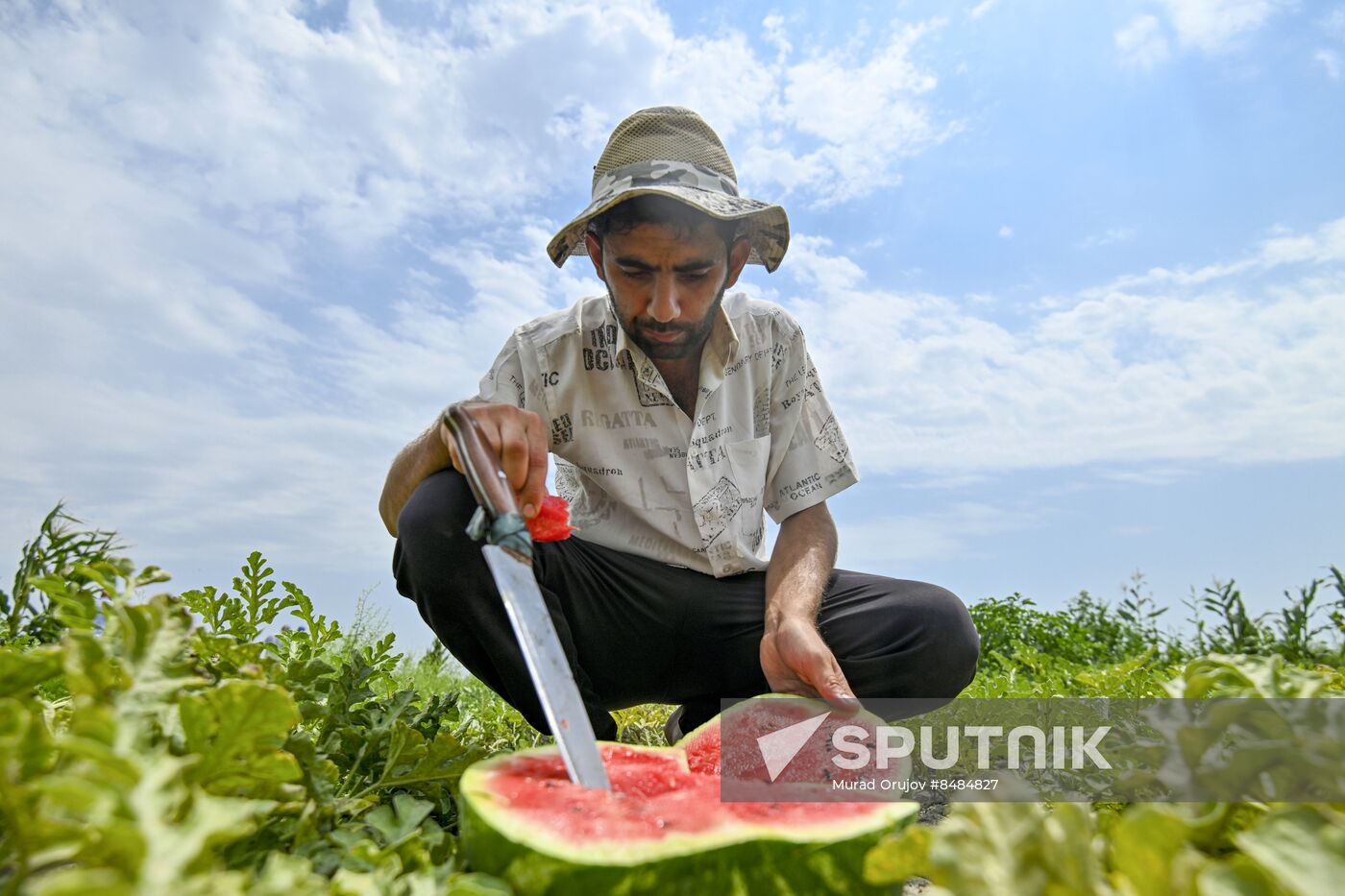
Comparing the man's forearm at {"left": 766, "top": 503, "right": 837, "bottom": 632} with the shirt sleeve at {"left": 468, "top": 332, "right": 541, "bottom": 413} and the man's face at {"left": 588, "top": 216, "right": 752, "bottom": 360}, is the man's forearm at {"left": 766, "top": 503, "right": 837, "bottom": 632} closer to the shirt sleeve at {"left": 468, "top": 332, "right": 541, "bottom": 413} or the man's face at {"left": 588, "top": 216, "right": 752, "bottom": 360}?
the man's face at {"left": 588, "top": 216, "right": 752, "bottom": 360}

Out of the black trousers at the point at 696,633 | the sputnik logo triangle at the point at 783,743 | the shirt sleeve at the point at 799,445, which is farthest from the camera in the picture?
the shirt sleeve at the point at 799,445

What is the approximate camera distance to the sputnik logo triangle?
2127 millimetres

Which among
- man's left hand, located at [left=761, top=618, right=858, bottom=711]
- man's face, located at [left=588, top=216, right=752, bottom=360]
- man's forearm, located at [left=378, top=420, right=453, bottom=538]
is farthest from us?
man's face, located at [left=588, top=216, right=752, bottom=360]

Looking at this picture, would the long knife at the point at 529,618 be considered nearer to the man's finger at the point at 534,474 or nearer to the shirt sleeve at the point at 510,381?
the man's finger at the point at 534,474

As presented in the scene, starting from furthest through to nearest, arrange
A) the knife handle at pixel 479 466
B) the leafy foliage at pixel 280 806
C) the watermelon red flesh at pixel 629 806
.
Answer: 1. the knife handle at pixel 479 466
2. the watermelon red flesh at pixel 629 806
3. the leafy foliage at pixel 280 806

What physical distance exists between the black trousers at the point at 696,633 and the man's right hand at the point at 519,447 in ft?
2.78

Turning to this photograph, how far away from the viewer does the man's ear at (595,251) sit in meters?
3.54

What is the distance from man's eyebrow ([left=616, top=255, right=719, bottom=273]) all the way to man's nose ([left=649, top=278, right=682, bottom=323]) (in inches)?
1.9

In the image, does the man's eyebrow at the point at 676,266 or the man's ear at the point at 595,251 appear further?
the man's ear at the point at 595,251

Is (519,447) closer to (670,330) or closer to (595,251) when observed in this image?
(670,330)

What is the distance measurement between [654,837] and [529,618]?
564 millimetres

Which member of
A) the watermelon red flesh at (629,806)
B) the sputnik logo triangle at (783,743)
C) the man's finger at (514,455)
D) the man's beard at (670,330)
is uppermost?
the man's beard at (670,330)

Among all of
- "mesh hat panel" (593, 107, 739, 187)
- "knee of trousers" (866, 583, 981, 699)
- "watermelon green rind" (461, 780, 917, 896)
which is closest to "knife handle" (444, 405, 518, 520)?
"watermelon green rind" (461, 780, 917, 896)

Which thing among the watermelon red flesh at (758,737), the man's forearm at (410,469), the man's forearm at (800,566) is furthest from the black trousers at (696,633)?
the watermelon red flesh at (758,737)
